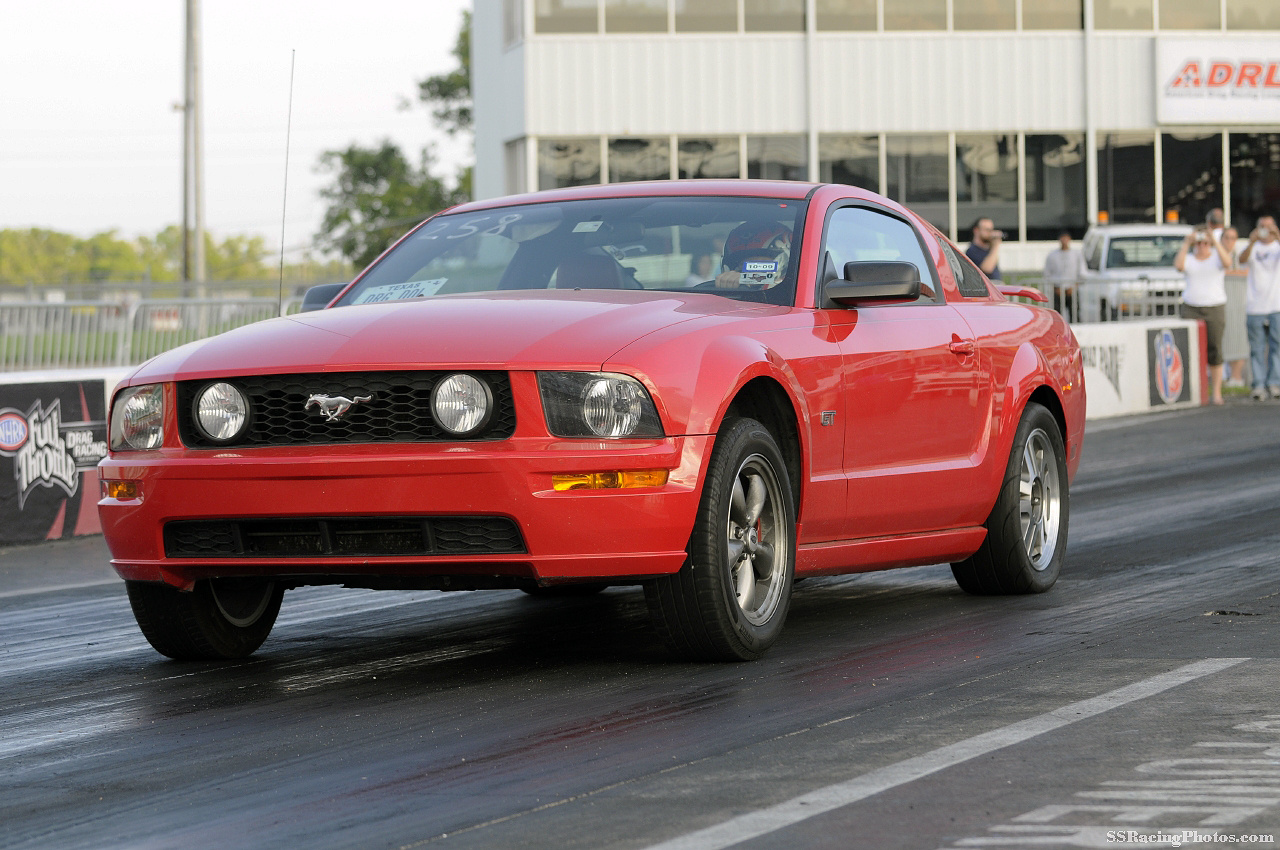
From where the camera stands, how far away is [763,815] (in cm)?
395

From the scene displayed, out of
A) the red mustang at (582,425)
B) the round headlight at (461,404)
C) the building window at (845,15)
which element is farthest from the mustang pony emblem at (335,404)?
the building window at (845,15)

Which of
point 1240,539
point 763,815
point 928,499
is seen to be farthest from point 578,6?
point 763,815

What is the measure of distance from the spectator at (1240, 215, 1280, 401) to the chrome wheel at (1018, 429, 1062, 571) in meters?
13.9

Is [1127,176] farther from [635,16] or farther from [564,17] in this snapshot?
[564,17]

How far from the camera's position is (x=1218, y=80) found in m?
34.1

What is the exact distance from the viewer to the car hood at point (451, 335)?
5.46m

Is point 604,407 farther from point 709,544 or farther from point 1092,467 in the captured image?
point 1092,467

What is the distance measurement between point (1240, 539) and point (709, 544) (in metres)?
4.75

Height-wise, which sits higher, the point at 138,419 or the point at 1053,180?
the point at 1053,180

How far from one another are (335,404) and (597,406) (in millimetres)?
752

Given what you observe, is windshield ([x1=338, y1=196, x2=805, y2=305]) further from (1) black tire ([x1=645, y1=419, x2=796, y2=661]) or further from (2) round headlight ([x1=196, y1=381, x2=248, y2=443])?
(2) round headlight ([x1=196, y1=381, x2=248, y2=443])

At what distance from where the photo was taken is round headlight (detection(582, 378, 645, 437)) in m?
5.42

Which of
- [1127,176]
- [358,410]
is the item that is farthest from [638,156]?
[358,410]

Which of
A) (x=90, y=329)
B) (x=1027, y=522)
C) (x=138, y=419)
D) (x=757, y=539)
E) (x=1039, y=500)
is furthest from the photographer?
(x=90, y=329)
